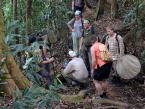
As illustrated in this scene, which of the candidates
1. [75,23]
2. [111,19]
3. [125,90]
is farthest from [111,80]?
[111,19]

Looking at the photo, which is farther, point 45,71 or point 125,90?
point 125,90

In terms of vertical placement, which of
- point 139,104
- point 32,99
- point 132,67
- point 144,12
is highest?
point 144,12

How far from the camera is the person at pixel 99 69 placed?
667 cm

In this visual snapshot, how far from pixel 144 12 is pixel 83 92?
Result: 3.79 m

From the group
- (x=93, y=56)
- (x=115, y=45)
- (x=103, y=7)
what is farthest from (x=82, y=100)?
(x=103, y=7)

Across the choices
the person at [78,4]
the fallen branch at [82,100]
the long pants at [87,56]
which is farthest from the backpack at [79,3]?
the fallen branch at [82,100]

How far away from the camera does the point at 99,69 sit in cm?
687

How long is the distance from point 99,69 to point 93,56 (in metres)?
0.38

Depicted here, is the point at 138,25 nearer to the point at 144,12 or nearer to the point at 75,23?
the point at 144,12

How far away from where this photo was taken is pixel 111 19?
43.1ft

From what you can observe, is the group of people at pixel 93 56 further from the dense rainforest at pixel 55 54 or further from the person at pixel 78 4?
the person at pixel 78 4

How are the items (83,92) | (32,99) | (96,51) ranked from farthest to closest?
(83,92) → (96,51) → (32,99)

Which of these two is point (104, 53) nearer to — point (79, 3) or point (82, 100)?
point (82, 100)

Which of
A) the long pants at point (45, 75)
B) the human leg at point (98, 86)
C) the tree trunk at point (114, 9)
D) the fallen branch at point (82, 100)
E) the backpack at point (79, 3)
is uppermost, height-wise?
the backpack at point (79, 3)
